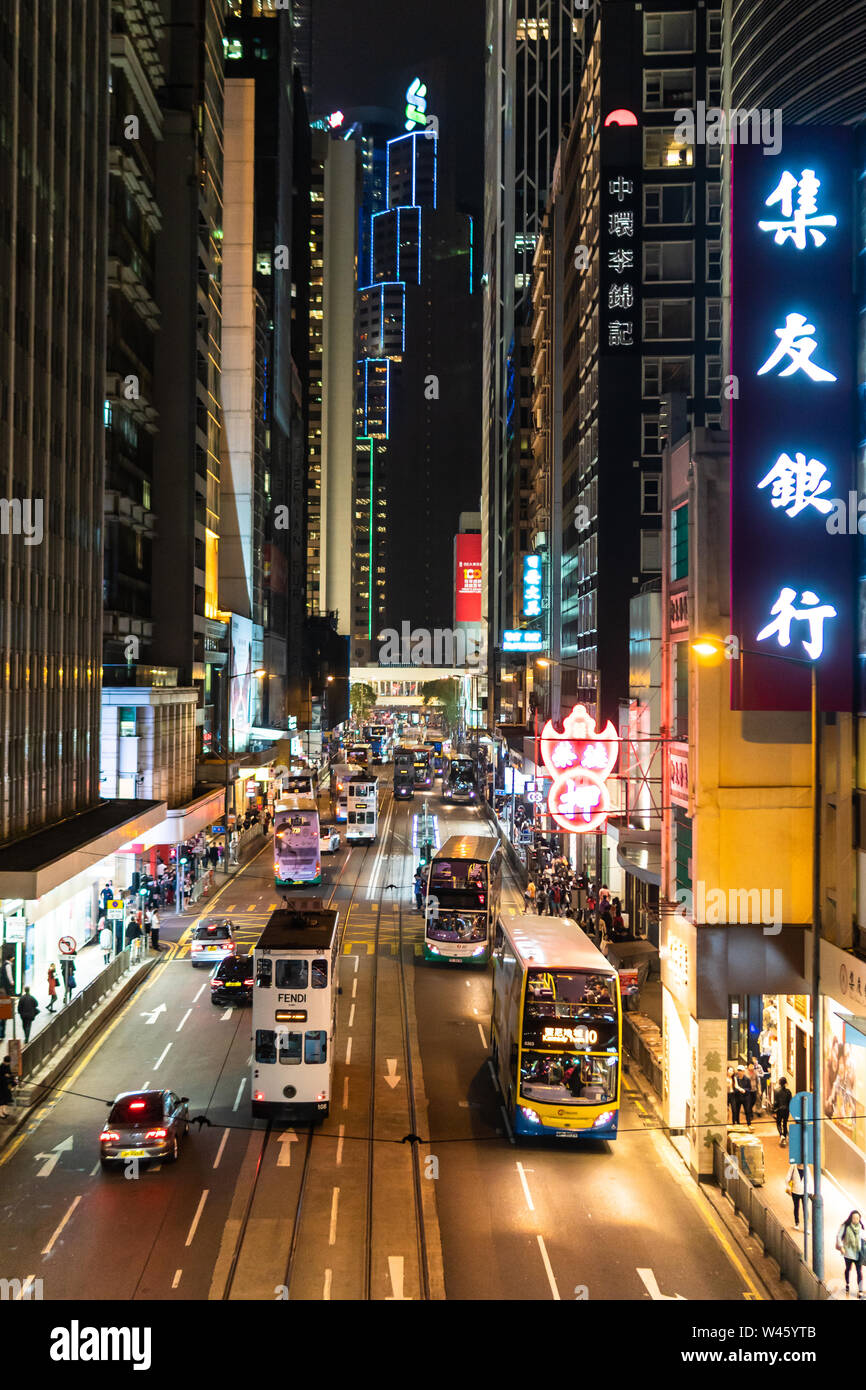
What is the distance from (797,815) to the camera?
20.8m

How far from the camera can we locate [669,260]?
49250mm

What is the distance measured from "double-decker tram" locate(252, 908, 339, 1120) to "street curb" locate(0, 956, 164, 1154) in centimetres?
452

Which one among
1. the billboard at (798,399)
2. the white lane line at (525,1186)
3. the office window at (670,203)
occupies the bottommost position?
the white lane line at (525,1186)

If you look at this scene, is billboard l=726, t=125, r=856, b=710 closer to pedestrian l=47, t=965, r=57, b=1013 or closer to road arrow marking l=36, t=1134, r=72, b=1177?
road arrow marking l=36, t=1134, r=72, b=1177

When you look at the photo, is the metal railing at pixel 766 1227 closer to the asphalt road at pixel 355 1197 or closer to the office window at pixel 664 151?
the asphalt road at pixel 355 1197

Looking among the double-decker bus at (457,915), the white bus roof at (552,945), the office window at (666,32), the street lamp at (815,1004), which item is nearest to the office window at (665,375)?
the office window at (666,32)

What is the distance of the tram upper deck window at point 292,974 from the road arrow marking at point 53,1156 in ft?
15.0

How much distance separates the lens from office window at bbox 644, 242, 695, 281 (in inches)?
1924

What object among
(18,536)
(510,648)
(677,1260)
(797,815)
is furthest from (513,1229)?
(510,648)

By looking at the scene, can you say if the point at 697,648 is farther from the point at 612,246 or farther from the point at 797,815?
the point at 612,246

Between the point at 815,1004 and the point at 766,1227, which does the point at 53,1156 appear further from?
the point at 815,1004

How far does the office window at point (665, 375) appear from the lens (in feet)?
162

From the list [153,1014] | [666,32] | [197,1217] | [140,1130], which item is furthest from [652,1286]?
[666,32]

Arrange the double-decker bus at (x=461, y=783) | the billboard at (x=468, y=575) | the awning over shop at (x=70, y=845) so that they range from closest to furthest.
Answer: the awning over shop at (x=70, y=845), the double-decker bus at (x=461, y=783), the billboard at (x=468, y=575)
